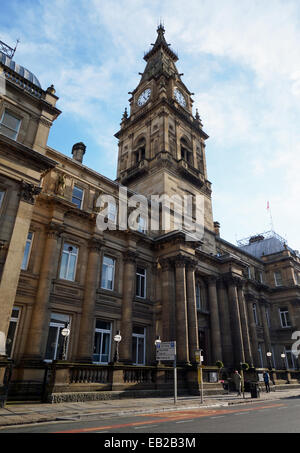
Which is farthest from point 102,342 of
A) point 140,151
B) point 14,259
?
point 140,151

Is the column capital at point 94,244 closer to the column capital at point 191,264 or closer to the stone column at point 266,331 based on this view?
the column capital at point 191,264

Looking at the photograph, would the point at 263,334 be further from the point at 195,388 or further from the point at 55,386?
the point at 55,386

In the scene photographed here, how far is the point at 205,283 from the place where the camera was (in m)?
32.2

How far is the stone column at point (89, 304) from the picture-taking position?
20328 millimetres

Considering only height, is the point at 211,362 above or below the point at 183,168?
below

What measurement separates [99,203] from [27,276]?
8.81 m

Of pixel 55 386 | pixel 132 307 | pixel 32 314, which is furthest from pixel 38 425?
pixel 132 307

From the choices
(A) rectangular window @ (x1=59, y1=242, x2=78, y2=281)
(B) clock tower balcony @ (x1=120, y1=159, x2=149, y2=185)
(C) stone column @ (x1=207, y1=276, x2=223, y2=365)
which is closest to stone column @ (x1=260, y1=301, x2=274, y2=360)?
(C) stone column @ (x1=207, y1=276, x2=223, y2=365)

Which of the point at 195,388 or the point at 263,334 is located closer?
the point at 195,388

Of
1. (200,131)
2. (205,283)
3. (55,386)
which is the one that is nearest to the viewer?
(55,386)

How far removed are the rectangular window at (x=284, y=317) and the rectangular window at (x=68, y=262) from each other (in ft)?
116

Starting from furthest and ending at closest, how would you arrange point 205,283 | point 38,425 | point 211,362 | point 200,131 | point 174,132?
point 200,131 < point 174,132 < point 205,283 < point 211,362 < point 38,425

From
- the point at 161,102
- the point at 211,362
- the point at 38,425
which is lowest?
the point at 38,425

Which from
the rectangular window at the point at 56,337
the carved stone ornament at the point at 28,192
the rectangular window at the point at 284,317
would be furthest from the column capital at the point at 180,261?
the rectangular window at the point at 284,317
